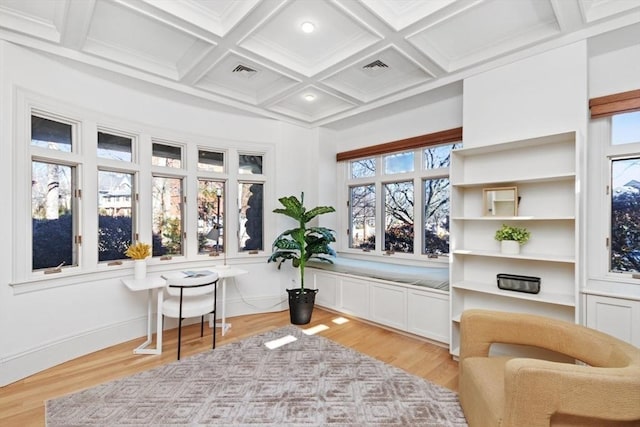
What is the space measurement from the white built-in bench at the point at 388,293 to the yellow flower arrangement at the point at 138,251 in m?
2.23

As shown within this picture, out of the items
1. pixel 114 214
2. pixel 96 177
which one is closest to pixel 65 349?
pixel 114 214

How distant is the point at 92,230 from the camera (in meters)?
3.22

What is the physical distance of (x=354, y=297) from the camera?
415cm

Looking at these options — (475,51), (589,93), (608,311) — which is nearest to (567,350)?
(608,311)

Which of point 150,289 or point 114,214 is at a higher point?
point 114,214

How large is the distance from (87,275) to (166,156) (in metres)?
1.63

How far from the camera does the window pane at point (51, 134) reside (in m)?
2.85

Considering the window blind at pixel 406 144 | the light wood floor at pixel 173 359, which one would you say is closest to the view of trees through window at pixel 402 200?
the window blind at pixel 406 144

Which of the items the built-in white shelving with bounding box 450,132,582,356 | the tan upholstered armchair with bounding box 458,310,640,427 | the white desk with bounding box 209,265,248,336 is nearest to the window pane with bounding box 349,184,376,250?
the built-in white shelving with bounding box 450,132,582,356

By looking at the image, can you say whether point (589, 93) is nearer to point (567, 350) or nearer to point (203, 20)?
point (567, 350)

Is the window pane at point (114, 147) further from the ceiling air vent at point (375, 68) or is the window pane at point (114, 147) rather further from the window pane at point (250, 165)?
the ceiling air vent at point (375, 68)

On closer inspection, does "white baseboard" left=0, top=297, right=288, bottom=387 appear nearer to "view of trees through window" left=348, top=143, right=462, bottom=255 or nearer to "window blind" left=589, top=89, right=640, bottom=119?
"view of trees through window" left=348, top=143, right=462, bottom=255

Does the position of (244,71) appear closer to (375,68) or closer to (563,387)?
(375,68)

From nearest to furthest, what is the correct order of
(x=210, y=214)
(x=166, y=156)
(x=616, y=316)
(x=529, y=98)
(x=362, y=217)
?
1. (x=616, y=316)
2. (x=529, y=98)
3. (x=166, y=156)
4. (x=210, y=214)
5. (x=362, y=217)
